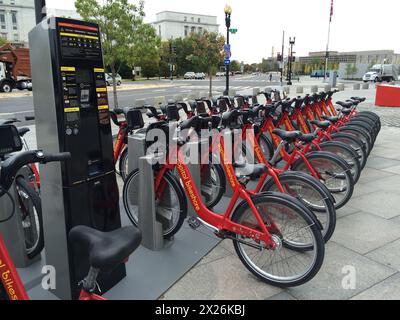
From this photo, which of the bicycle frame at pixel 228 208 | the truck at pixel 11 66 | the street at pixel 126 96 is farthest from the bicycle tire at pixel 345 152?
the truck at pixel 11 66

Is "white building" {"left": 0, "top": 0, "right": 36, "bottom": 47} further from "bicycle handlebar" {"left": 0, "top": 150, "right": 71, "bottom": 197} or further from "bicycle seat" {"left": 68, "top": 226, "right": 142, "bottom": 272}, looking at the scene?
"bicycle seat" {"left": 68, "top": 226, "right": 142, "bottom": 272}

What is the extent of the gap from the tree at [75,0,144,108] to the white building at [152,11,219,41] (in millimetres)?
84480

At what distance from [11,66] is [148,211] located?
26.3m

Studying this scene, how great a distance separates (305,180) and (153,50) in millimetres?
10472

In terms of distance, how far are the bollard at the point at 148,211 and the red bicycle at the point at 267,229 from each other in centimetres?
17

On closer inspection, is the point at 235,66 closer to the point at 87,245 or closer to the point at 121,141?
the point at 121,141

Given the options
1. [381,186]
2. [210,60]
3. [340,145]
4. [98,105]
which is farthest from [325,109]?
[210,60]

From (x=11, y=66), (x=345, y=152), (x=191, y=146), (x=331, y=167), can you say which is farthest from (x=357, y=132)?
(x=11, y=66)

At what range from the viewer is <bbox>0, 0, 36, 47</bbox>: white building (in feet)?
222

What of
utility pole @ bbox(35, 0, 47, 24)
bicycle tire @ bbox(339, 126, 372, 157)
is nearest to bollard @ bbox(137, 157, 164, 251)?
utility pole @ bbox(35, 0, 47, 24)

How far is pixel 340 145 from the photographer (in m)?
4.33

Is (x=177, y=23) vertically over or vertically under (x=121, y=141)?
over

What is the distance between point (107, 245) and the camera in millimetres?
1550
